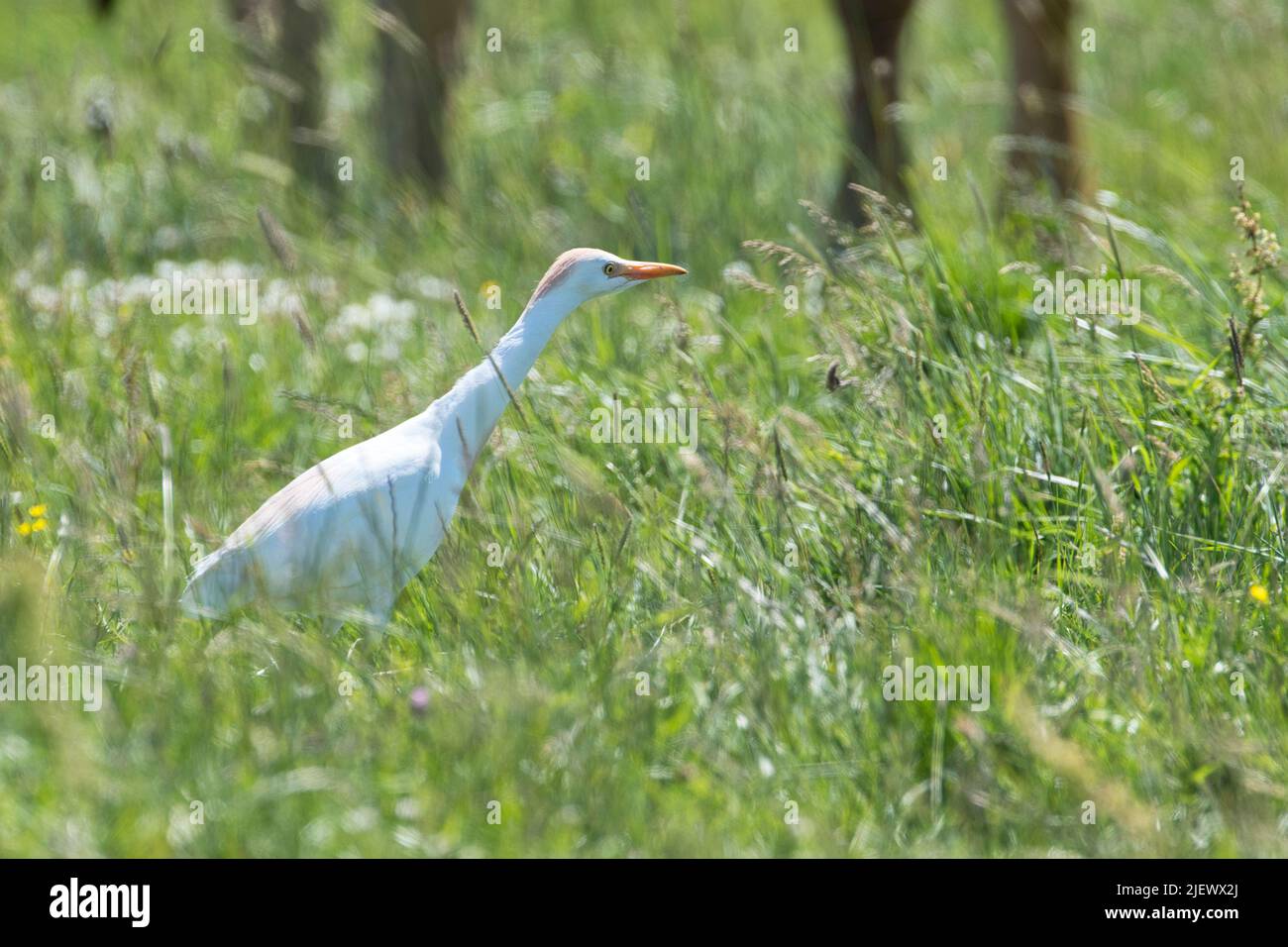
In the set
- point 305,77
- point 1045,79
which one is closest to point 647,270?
point 1045,79

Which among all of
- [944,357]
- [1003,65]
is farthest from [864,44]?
[1003,65]

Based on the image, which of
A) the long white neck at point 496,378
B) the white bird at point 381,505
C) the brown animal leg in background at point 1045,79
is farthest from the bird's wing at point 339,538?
the brown animal leg in background at point 1045,79

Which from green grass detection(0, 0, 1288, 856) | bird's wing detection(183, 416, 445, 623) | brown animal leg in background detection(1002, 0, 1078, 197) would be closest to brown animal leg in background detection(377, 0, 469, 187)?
green grass detection(0, 0, 1288, 856)

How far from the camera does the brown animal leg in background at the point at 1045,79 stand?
5.97m

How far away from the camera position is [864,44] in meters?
6.12

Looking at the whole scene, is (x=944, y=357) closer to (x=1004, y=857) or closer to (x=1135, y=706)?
(x=1135, y=706)

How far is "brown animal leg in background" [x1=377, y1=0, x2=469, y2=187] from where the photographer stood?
709 centimetres

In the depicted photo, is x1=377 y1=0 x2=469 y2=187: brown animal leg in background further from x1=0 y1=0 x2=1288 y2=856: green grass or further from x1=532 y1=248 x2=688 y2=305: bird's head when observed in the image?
x1=532 y1=248 x2=688 y2=305: bird's head

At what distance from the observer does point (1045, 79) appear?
611cm

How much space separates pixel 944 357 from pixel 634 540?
3.76 feet

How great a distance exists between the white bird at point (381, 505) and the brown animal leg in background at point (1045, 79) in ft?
8.49

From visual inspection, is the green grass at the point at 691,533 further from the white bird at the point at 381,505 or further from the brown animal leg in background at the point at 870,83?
the brown animal leg in background at the point at 870,83

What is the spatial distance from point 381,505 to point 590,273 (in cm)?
81
